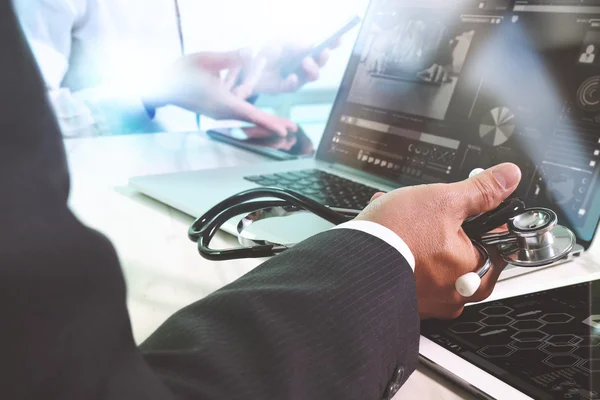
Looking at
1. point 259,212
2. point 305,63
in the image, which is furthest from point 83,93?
point 259,212

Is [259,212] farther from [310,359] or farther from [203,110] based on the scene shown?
[203,110]

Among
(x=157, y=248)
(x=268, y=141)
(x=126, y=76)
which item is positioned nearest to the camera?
(x=157, y=248)

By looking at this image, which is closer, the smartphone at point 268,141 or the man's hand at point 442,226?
the man's hand at point 442,226

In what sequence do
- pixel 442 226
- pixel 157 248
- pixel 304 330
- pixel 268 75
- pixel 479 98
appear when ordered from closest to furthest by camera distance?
pixel 304 330 → pixel 442 226 → pixel 157 248 → pixel 479 98 → pixel 268 75

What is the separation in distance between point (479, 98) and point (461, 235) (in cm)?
34

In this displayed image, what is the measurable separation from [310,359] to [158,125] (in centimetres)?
120

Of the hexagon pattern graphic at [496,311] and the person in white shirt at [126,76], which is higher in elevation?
the hexagon pattern graphic at [496,311]

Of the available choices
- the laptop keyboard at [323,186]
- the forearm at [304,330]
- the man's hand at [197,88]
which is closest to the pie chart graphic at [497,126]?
the laptop keyboard at [323,186]

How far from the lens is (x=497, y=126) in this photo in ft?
2.22

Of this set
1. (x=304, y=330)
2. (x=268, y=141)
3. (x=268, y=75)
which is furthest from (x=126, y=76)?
(x=304, y=330)

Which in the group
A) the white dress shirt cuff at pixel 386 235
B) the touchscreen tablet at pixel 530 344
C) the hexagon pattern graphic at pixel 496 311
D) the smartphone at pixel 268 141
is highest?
the white dress shirt cuff at pixel 386 235

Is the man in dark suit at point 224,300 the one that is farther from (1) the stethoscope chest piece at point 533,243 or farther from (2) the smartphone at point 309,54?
(2) the smartphone at point 309,54

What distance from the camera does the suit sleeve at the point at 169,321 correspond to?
195mm
